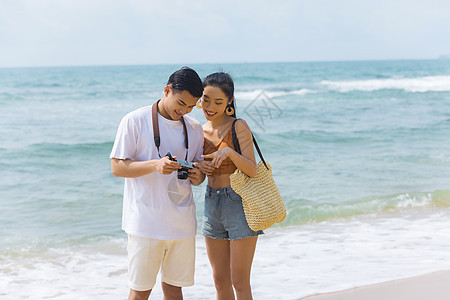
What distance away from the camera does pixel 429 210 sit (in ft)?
24.0

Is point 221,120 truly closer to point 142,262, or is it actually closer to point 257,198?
point 257,198

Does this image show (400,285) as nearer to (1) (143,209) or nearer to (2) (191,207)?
(2) (191,207)

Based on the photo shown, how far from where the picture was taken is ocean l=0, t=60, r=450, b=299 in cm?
478

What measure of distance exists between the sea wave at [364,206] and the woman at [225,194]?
3987 mm

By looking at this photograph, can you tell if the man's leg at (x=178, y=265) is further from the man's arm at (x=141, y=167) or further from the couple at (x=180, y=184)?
the man's arm at (x=141, y=167)

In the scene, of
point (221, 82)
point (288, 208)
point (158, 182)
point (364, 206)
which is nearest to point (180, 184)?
point (158, 182)

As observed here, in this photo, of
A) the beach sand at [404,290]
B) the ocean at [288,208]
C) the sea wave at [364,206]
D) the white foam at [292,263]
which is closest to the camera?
the beach sand at [404,290]

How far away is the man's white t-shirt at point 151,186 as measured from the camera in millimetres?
2750

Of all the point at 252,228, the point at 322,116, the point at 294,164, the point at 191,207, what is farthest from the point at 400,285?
the point at 322,116

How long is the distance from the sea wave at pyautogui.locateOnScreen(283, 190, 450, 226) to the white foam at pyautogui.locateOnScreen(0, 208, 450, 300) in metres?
0.45

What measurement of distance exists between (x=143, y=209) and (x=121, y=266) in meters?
2.75

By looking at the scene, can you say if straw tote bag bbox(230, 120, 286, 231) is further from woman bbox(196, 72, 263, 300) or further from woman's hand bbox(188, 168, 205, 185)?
woman's hand bbox(188, 168, 205, 185)

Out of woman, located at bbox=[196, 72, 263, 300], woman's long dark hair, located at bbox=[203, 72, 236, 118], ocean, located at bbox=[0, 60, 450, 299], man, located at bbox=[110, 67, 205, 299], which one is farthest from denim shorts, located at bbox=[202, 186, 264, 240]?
ocean, located at bbox=[0, 60, 450, 299]

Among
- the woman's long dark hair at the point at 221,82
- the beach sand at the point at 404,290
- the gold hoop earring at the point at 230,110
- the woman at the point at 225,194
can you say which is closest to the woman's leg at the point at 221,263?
the woman at the point at 225,194
